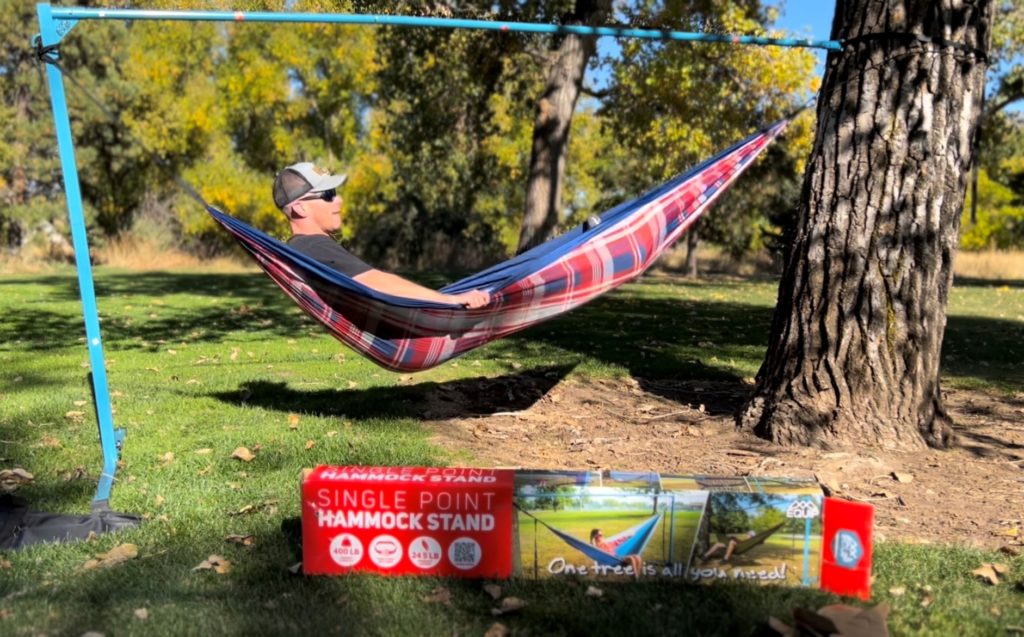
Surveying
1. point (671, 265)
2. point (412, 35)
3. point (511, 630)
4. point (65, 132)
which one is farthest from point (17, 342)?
point (671, 265)

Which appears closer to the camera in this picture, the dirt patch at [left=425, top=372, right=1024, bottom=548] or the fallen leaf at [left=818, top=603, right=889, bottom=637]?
the fallen leaf at [left=818, top=603, right=889, bottom=637]

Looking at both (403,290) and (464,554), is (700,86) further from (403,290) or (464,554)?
(464,554)

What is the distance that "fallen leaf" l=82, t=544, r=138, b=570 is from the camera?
293 cm

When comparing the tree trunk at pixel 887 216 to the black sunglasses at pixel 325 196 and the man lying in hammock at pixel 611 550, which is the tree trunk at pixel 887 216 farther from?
the black sunglasses at pixel 325 196

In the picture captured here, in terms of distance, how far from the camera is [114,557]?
299cm

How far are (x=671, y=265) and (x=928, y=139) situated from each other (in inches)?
1155

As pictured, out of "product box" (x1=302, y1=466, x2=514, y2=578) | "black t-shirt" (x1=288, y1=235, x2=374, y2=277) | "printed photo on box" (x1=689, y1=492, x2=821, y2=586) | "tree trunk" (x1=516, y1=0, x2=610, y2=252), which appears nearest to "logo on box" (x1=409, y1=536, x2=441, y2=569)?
"product box" (x1=302, y1=466, x2=514, y2=578)

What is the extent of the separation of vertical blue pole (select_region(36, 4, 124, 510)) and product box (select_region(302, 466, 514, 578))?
1100 millimetres

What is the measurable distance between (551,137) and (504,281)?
8279 millimetres

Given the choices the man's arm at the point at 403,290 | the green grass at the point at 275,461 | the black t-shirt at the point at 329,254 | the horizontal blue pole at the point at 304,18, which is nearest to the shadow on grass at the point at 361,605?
the green grass at the point at 275,461

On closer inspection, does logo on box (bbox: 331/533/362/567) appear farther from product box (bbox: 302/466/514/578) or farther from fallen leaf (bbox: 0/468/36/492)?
fallen leaf (bbox: 0/468/36/492)

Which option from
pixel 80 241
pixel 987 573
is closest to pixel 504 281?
pixel 80 241

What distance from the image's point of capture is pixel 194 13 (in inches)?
137

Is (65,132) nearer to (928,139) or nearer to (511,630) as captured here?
(511,630)
